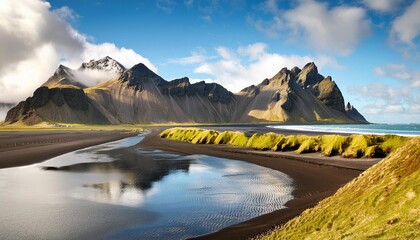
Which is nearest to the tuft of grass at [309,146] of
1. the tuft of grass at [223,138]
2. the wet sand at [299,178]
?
the wet sand at [299,178]

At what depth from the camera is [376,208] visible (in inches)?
275

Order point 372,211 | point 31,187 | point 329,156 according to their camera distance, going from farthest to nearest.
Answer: point 329,156
point 31,187
point 372,211

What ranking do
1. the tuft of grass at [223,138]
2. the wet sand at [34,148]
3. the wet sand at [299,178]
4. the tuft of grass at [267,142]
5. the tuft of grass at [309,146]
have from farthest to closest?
1. the tuft of grass at [223,138]
2. the tuft of grass at [267,142]
3. the tuft of grass at [309,146]
4. the wet sand at [34,148]
5. the wet sand at [299,178]

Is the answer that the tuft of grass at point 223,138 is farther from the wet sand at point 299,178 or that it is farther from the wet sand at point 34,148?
the wet sand at point 34,148

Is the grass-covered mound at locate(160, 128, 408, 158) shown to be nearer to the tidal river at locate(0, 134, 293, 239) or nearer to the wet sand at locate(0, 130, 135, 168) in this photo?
the tidal river at locate(0, 134, 293, 239)

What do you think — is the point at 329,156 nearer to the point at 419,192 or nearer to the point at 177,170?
the point at 177,170

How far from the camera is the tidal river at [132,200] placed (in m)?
13.8

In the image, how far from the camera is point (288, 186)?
22750 mm

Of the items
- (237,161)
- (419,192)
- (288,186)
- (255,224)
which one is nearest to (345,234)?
(419,192)

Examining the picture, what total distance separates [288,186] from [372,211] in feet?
52.7

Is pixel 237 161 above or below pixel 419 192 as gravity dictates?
below

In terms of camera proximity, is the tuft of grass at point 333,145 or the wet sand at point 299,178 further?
the tuft of grass at point 333,145

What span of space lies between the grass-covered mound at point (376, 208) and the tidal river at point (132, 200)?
6.22 metres

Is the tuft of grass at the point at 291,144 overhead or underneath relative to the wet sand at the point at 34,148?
overhead
